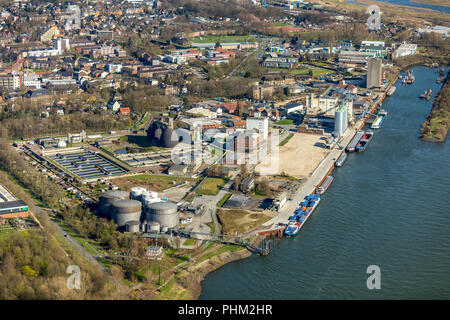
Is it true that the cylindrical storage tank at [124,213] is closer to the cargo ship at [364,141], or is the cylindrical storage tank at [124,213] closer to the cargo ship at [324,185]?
the cargo ship at [324,185]

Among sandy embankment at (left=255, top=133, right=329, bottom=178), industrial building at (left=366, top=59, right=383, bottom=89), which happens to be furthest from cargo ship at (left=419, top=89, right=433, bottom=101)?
sandy embankment at (left=255, top=133, right=329, bottom=178)

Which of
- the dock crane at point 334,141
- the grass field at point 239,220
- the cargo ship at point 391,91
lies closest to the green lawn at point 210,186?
the grass field at point 239,220

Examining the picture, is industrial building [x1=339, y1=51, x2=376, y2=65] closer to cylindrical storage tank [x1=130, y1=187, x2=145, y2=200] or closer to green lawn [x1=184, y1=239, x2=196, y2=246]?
cylindrical storage tank [x1=130, y1=187, x2=145, y2=200]

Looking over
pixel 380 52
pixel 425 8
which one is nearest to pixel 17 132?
pixel 380 52

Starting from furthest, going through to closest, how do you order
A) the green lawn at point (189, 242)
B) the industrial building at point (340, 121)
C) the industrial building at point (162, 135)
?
the industrial building at point (340, 121) → the industrial building at point (162, 135) → the green lawn at point (189, 242)

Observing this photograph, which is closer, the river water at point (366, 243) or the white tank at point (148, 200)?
the river water at point (366, 243)

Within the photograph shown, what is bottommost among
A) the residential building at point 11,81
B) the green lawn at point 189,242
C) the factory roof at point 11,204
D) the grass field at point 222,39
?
the green lawn at point 189,242

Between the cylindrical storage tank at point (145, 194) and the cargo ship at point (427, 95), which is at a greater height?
the cargo ship at point (427, 95)

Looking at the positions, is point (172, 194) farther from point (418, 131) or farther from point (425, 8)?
point (425, 8)
